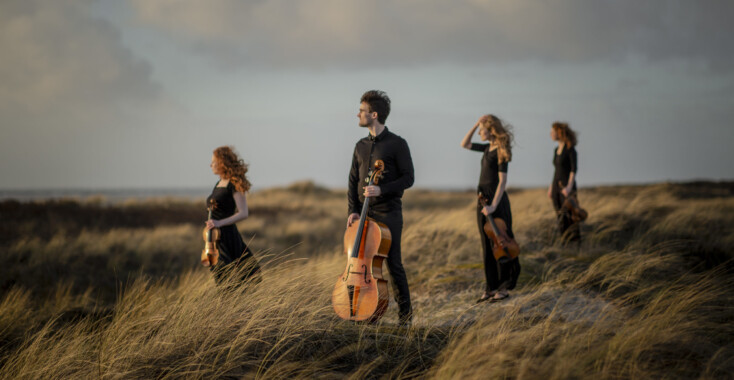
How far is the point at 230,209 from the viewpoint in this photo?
570 cm

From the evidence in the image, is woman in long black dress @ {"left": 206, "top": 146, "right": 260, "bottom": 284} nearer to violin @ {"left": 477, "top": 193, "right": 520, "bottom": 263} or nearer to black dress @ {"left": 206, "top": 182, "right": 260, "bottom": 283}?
black dress @ {"left": 206, "top": 182, "right": 260, "bottom": 283}

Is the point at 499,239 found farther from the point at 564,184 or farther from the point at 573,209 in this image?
the point at 564,184

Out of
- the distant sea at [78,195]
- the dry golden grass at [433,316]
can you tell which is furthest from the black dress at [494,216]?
the distant sea at [78,195]

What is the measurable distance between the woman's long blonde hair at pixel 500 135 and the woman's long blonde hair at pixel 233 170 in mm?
2802

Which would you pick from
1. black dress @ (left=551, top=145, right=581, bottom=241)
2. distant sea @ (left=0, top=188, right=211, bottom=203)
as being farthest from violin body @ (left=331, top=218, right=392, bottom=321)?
distant sea @ (left=0, top=188, right=211, bottom=203)

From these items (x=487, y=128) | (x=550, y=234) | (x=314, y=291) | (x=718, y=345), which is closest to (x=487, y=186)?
(x=487, y=128)

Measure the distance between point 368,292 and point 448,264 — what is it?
4.45 meters

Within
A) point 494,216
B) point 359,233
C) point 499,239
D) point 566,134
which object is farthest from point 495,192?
point 566,134

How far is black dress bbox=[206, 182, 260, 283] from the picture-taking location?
5543 millimetres

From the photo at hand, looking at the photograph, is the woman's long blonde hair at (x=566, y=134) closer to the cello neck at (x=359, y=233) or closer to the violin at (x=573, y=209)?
the violin at (x=573, y=209)

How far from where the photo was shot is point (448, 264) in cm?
870

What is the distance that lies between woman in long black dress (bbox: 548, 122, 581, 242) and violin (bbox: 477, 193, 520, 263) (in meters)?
2.84

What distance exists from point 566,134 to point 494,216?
3163 millimetres

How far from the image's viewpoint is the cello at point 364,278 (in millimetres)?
4453
